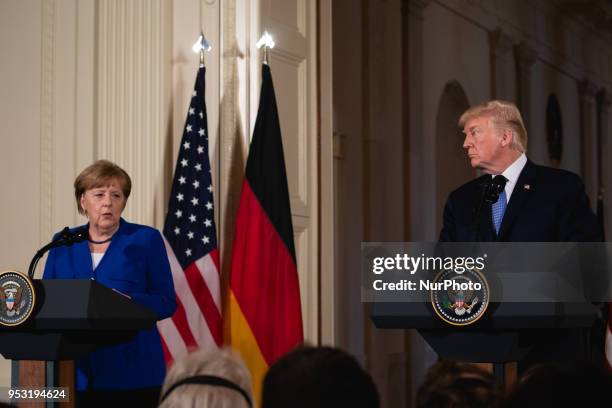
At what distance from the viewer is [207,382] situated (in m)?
2.04

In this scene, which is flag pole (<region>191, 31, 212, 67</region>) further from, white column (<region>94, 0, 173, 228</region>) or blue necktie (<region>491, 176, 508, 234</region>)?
blue necktie (<region>491, 176, 508, 234</region>)

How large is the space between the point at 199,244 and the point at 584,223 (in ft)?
7.06

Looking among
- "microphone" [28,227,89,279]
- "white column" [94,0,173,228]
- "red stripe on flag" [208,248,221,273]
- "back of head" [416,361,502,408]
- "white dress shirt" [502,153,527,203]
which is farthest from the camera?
"white column" [94,0,173,228]

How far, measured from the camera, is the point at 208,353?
2.17 metres

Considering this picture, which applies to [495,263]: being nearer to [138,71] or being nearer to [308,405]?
[308,405]

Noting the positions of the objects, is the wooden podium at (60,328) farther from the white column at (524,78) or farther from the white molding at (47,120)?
the white column at (524,78)

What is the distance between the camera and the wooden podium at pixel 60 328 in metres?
3.47

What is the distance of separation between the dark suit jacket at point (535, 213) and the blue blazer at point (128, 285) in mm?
1127

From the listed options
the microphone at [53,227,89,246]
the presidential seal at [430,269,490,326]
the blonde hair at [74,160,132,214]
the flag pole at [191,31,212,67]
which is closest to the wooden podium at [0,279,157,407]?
the microphone at [53,227,89,246]

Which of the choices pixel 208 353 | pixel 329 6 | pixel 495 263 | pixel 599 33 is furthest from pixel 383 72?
pixel 208 353

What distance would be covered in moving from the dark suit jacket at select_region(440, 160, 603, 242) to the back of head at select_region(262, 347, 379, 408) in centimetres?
221

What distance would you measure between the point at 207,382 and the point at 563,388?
71cm

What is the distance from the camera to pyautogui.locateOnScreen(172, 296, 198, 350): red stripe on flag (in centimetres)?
536

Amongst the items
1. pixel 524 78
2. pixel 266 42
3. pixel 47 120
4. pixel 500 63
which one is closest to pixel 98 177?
pixel 266 42
